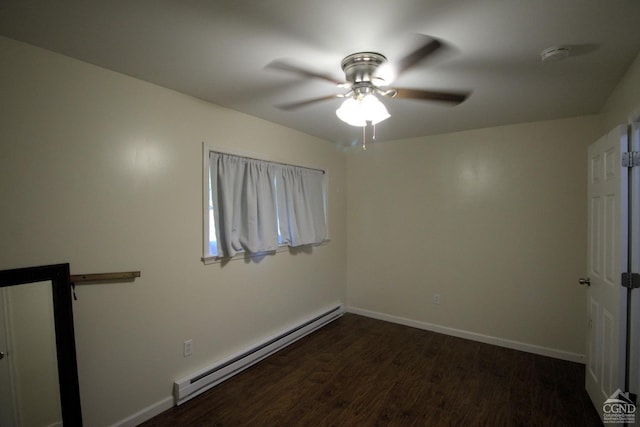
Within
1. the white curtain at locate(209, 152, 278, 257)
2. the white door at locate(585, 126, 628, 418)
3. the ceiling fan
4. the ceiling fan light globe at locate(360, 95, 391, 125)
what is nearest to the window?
the white curtain at locate(209, 152, 278, 257)

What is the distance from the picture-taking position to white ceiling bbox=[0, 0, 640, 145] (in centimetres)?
139

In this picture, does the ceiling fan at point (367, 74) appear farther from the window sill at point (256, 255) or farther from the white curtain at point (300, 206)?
the window sill at point (256, 255)

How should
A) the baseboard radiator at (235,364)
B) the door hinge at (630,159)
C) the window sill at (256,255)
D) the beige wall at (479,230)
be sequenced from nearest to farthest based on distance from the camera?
the door hinge at (630,159), the baseboard radiator at (235,364), the window sill at (256,255), the beige wall at (479,230)

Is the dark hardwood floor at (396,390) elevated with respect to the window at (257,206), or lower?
lower

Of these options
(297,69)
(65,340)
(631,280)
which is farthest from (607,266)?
(65,340)

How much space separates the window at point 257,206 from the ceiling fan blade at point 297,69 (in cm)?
108

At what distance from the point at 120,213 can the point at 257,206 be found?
49.0 inches

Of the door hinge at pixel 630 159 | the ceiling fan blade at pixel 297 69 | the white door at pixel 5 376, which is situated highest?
the ceiling fan blade at pixel 297 69

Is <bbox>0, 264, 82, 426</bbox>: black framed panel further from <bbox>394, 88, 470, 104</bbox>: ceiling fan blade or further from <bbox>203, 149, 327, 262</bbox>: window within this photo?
<bbox>394, 88, 470, 104</bbox>: ceiling fan blade

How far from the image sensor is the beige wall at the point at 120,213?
1.73 m

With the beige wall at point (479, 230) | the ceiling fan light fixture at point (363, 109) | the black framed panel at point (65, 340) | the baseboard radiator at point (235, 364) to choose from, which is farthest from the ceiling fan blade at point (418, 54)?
the baseboard radiator at point (235, 364)

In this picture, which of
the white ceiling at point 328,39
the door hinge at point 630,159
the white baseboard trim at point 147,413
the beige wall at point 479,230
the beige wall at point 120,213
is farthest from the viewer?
the beige wall at point 479,230

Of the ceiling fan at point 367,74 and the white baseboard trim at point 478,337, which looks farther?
the white baseboard trim at point 478,337

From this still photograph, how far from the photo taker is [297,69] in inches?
79.0
